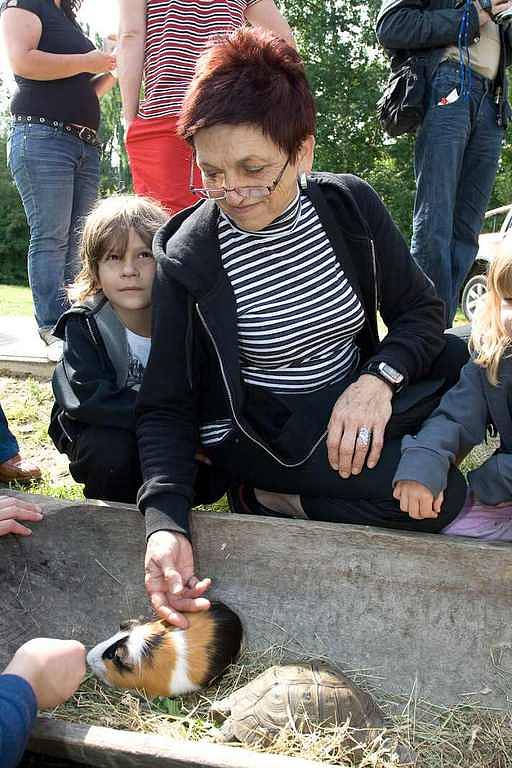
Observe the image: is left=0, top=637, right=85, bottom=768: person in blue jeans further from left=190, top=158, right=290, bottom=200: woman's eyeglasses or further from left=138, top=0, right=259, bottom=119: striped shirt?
left=138, top=0, right=259, bottom=119: striped shirt

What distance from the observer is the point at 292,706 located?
6.72 ft

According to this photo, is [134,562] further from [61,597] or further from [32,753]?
[32,753]

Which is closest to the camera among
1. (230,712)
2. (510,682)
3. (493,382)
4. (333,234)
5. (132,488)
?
(230,712)

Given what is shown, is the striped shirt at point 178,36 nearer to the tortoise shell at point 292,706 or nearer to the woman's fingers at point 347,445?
the woman's fingers at point 347,445

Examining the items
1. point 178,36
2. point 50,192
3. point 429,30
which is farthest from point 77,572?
point 429,30

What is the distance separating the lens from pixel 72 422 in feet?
9.50

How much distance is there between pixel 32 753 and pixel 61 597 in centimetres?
83

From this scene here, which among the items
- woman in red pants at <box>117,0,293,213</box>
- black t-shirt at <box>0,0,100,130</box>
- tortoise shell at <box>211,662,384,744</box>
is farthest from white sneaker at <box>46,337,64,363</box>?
tortoise shell at <box>211,662,384,744</box>

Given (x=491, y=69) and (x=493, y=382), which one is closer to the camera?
(x=493, y=382)

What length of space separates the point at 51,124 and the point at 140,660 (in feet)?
10.8

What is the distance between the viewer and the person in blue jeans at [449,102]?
4.28 meters

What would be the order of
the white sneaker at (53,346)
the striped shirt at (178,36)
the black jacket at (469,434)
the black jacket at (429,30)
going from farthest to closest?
Answer: the white sneaker at (53,346), the black jacket at (429,30), the striped shirt at (178,36), the black jacket at (469,434)

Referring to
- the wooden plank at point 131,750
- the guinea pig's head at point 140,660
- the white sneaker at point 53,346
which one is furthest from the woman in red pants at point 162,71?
the wooden plank at point 131,750

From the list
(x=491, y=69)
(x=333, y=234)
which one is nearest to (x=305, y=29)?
(x=491, y=69)
